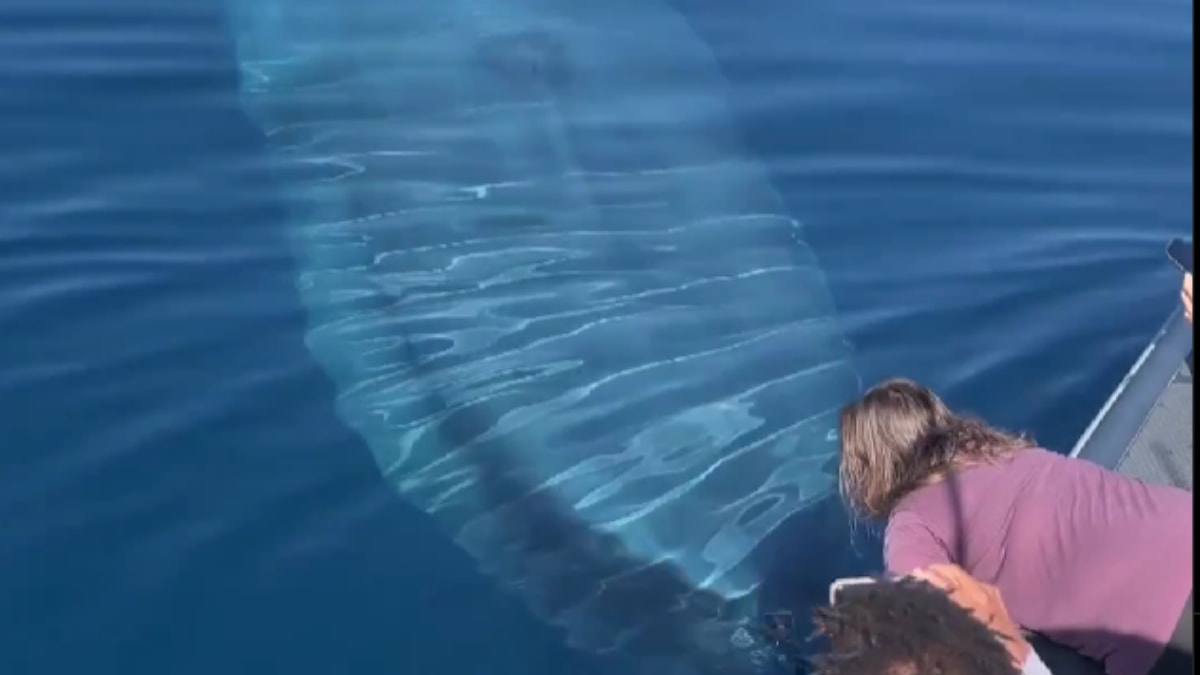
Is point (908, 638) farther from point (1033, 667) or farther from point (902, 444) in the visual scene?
point (902, 444)

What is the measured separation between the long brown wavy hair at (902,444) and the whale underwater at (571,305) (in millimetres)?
682

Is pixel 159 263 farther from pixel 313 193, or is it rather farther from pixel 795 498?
pixel 795 498

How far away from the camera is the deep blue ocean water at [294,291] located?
4.09m

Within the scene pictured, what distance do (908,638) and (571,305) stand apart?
11.8 ft

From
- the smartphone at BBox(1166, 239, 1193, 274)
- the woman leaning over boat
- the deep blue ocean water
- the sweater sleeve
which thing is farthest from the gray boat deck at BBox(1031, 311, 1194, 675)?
the sweater sleeve

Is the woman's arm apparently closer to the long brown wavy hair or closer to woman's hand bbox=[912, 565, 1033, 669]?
the long brown wavy hair

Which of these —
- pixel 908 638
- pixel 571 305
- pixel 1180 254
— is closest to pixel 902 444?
pixel 1180 254

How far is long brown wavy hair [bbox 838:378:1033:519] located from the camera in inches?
134

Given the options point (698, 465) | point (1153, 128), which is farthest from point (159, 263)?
point (1153, 128)

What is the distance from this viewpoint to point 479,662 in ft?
13.1

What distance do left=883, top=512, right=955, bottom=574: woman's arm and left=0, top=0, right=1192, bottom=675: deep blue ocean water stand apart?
39.2 inches

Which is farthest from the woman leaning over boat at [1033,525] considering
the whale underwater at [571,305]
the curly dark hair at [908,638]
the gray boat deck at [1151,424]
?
the curly dark hair at [908,638]

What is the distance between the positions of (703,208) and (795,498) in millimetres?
1762

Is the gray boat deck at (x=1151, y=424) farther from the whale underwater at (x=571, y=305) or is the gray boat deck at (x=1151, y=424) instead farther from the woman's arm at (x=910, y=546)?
the woman's arm at (x=910, y=546)
